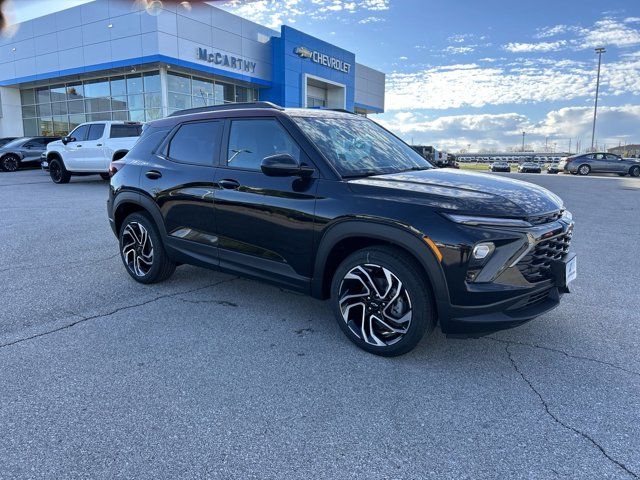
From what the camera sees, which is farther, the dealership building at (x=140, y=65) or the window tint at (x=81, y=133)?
the dealership building at (x=140, y=65)

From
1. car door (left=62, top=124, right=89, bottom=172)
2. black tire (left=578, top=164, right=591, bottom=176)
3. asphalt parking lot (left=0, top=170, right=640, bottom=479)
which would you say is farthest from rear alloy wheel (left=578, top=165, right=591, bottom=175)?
asphalt parking lot (left=0, top=170, right=640, bottom=479)

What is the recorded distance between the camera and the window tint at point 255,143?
3.82 m

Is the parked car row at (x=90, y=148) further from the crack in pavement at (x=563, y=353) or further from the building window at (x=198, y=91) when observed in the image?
the crack in pavement at (x=563, y=353)

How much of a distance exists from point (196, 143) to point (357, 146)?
5.27ft

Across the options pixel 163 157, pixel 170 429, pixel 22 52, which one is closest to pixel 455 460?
pixel 170 429

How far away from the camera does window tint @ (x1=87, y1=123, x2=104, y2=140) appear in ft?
46.4

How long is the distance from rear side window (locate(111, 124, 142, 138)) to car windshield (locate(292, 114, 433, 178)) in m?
11.5

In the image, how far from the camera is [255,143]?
4027 mm

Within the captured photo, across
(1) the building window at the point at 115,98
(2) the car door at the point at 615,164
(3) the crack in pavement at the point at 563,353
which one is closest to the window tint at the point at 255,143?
(3) the crack in pavement at the point at 563,353

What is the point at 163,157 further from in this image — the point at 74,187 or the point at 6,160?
the point at 6,160

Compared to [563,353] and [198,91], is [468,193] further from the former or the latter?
[198,91]

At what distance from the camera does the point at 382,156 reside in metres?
4.13

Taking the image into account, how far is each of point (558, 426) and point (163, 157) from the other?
13.6 feet

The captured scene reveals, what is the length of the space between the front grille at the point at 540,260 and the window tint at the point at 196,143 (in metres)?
2.83
